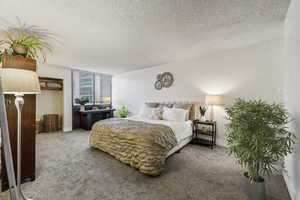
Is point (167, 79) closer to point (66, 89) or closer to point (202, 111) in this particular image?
point (202, 111)

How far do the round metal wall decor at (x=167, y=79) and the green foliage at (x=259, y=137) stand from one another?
9.66ft

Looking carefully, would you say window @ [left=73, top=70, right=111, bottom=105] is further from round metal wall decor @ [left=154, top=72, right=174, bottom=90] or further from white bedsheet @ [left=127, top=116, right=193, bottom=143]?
white bedsheet @ [left=127, top=116, right=193, bottom=143]

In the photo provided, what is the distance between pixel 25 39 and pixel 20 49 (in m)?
0.15

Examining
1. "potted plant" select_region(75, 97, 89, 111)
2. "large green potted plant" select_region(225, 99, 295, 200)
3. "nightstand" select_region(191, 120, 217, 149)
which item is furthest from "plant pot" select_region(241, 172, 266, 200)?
"potted plant" select_region(75, 97, 89, 111)

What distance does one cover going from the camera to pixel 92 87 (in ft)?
19.3

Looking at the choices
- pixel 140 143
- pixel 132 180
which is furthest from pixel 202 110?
pixel 132 180

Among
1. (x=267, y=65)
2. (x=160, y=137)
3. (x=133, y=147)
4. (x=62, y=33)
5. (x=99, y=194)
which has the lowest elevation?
(x=99, y=194)

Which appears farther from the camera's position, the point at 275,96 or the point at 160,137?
the point at 275,96

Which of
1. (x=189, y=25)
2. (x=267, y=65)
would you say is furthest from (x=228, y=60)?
(x=189, y=25)

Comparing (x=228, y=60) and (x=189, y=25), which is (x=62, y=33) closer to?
(x=189, y=25)

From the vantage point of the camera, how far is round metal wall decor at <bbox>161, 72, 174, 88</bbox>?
447 centimetres

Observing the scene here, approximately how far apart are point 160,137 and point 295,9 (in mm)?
2442

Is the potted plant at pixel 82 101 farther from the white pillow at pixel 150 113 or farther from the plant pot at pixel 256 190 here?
the plant pot at pixel 256 190

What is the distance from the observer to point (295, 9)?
161 centimetres
